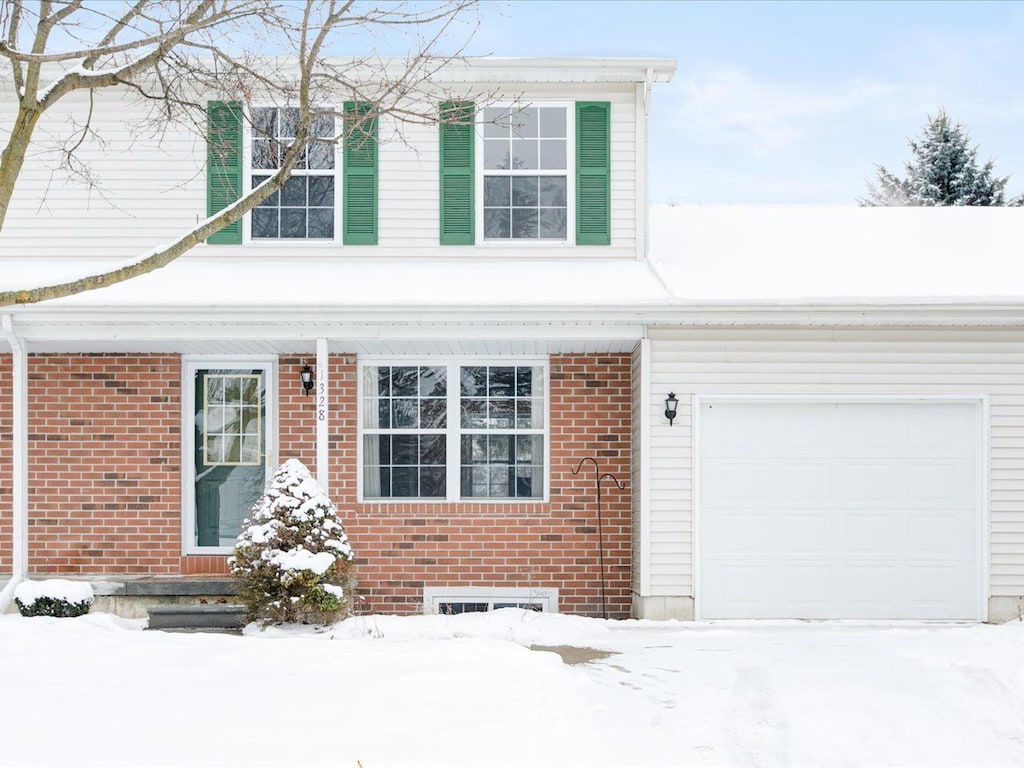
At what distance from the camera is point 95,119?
1009 centimetres

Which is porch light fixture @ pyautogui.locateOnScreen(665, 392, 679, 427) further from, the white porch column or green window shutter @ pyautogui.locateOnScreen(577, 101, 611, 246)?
the white porch column

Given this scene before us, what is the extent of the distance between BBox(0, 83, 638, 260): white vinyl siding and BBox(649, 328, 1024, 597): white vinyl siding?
1.63 m

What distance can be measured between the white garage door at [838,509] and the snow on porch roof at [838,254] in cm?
106

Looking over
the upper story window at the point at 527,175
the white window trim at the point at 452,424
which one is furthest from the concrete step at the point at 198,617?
the upper story window at the point at 527,175

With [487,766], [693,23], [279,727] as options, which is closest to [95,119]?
[279,727]

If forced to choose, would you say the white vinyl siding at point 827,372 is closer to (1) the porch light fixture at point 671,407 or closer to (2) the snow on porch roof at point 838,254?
(1) the porch light fixture at point 671,407

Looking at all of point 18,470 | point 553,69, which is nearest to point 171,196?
point 18,470

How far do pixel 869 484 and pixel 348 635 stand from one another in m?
4.86

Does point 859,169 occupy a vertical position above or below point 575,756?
above

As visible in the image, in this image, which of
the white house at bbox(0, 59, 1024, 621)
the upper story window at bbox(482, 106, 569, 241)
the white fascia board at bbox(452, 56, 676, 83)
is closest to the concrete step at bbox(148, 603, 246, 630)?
the white house at bbox(0, 59, 1024, 621)

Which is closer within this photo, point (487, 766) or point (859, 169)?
point (487, 766)

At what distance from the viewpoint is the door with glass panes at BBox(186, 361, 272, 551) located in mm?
10156

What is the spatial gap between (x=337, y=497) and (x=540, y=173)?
12.7ft

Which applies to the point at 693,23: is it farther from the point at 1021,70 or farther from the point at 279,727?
the point at 279,727
